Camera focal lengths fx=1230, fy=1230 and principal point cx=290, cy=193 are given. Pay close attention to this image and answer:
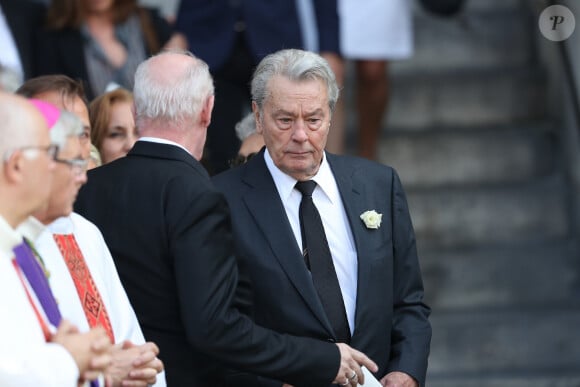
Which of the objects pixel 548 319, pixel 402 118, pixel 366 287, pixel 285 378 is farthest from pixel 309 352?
pixel 402 118

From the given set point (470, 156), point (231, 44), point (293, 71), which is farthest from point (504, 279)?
point (293, 71)

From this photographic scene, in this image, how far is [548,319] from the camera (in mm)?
6770

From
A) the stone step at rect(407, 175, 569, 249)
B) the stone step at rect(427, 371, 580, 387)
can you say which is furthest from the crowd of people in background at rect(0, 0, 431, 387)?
the stone step at rect(407, 175, 569, 249)

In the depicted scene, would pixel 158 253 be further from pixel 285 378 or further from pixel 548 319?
pixel 548 319

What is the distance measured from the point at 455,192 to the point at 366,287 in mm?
3283

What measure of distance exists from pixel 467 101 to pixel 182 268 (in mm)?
4588

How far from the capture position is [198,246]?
370 cm

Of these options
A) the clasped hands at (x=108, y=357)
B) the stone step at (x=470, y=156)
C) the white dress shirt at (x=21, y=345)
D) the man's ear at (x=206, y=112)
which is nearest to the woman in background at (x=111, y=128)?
the man's ear at (x=206, y=112)

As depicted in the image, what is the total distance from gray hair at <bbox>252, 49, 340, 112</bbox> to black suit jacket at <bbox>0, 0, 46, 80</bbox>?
9.06ft

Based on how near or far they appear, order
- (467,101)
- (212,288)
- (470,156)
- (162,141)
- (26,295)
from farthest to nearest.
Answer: (467,101) → (470,156) → (162,141) → (212,288) → (26,295)

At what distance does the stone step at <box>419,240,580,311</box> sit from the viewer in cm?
704

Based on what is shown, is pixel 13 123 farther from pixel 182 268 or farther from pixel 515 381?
pixel 515 381

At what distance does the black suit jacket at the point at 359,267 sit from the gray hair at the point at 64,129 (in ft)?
2.95

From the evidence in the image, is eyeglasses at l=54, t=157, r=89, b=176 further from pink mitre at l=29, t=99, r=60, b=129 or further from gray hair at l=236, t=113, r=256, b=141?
gray hair at l=236, t=113, r=256, b=141
